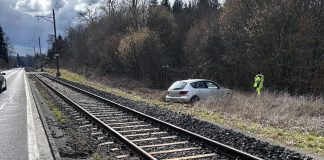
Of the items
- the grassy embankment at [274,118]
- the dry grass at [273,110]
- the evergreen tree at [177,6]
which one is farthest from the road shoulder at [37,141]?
the evergreen tree at [177,6]

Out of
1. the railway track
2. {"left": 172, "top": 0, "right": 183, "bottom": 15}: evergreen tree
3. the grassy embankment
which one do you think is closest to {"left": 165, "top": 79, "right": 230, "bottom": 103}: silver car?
the grassy embankment

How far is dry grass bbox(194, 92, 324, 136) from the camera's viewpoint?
13.3 m

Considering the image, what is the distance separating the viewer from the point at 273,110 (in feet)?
51.5

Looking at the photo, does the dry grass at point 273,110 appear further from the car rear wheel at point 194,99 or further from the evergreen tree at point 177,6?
the evergreen tree at point 177,6

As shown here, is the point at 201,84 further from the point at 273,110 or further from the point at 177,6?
the point at 177,6

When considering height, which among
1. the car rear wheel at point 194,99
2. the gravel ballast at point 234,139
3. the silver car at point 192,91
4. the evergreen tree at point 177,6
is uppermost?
the evergreen tree at point 177,6

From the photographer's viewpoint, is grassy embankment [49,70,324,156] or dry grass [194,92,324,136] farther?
dry grass [194,92,324,136]

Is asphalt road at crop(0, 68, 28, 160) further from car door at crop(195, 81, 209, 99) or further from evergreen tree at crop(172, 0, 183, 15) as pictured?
evergreen tree at crop(172, 0, 183, 15)

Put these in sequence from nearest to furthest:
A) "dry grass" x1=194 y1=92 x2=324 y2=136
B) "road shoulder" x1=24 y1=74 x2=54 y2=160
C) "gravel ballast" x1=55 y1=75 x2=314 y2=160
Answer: "gravel ballast" x1=55 y1=75 x2=314 y2=160, "road shoulder" x1=24 y1=74 x2=54 y2=160, "dry grass" x1=194 y1=92 x2=324 y2=136

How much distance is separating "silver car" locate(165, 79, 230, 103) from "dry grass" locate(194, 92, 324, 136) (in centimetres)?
148

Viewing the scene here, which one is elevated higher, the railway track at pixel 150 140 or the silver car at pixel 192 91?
the silver car at pixel 192 91

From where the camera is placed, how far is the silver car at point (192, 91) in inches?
848

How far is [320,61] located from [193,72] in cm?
1580

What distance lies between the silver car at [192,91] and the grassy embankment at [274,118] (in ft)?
5.22
